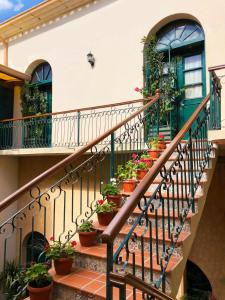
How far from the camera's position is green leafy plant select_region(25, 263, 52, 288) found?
303cm

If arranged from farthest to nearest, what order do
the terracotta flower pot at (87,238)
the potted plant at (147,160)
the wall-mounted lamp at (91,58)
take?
the wall-mounted lamp at (91,58) → the potted plant at (147,160) → the terracotta flower pot at (87,238)

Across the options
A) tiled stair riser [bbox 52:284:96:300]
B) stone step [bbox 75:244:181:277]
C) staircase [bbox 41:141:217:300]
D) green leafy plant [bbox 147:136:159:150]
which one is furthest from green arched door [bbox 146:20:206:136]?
tiled stair riser [bbox 52:284:96:300]

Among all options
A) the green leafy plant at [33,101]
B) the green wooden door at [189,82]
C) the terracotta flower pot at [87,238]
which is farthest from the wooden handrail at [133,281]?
the green leafy plant at [33,101]

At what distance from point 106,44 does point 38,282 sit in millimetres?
6587

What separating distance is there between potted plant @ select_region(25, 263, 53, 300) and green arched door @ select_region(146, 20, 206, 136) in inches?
188

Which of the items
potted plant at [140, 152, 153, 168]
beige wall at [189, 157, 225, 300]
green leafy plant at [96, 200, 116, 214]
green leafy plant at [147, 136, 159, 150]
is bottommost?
beige wall at [189, 157, 225, 300]

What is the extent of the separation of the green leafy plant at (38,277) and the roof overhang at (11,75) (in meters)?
7.28

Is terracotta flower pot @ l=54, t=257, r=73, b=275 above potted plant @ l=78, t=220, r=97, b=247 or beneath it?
beneath

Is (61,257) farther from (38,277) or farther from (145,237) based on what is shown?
(145,237)

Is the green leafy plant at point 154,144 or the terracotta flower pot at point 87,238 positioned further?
the green leafy plant at point 154,144

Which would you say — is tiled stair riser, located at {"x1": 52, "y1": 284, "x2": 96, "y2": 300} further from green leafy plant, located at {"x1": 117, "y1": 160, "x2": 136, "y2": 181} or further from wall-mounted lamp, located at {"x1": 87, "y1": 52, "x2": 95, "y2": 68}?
wall-mounted lamp, located at {"x1": 87, "y1": 52, "x2": 95, "y2": 68}

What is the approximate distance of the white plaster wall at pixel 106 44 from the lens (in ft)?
21.4

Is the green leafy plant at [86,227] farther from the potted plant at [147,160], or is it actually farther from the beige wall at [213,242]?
the beige wall at [213,242]

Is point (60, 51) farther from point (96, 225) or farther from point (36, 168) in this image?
point (96, 225)
